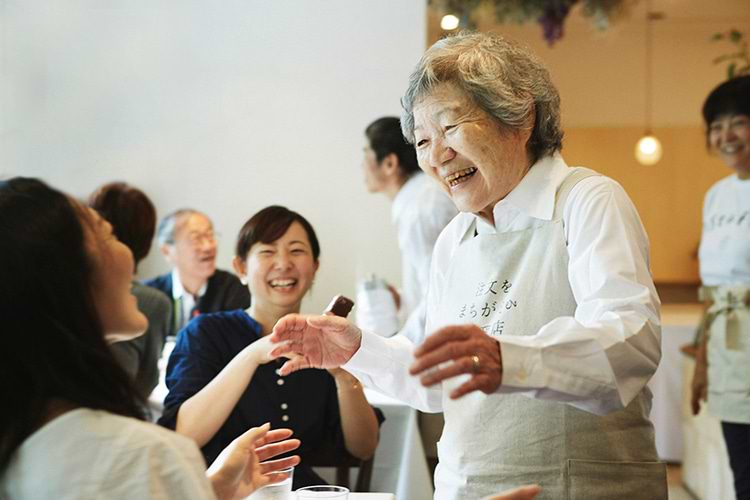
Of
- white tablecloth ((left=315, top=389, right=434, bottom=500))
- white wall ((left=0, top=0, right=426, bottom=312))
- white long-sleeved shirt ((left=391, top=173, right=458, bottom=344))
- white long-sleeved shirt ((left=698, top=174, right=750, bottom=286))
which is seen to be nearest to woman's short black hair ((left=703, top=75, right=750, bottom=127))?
white long-sleeved shirt ((left=698, top=174, right=750, bottom=286))

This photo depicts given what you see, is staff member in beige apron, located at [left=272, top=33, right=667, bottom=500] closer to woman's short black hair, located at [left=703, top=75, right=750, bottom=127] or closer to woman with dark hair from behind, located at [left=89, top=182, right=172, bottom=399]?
woman with dark hair from behind, located at [left=89, top=182, right=172, bottom=399]

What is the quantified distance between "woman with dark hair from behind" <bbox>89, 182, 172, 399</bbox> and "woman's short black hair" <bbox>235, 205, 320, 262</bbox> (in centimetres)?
56

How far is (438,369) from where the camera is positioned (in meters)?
1.10

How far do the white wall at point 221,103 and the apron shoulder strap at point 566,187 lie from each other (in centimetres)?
250

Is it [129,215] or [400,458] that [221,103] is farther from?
[400,458]

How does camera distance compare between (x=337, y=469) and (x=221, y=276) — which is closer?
(x=337, y=469)

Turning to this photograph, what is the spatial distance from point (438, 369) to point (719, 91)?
94.0 inches

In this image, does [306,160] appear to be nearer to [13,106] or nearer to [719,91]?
[13,106]

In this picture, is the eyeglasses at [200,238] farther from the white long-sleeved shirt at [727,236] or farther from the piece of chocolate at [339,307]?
the piece of chocolate at [339,307]

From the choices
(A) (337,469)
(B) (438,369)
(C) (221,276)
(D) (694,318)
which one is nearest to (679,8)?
(D) (694,318)

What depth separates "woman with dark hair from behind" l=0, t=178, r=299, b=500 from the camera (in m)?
1.02

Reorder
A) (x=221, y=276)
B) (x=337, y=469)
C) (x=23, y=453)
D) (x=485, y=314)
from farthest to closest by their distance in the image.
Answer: (x=221, y=276) → (x=337, y=469) → (x=485, y=314) → (x=23, y=453)

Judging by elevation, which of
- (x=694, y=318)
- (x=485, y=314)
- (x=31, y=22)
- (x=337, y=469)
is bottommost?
(x=694, y=318)

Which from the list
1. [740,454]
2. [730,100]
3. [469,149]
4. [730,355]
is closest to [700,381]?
[730,355]
